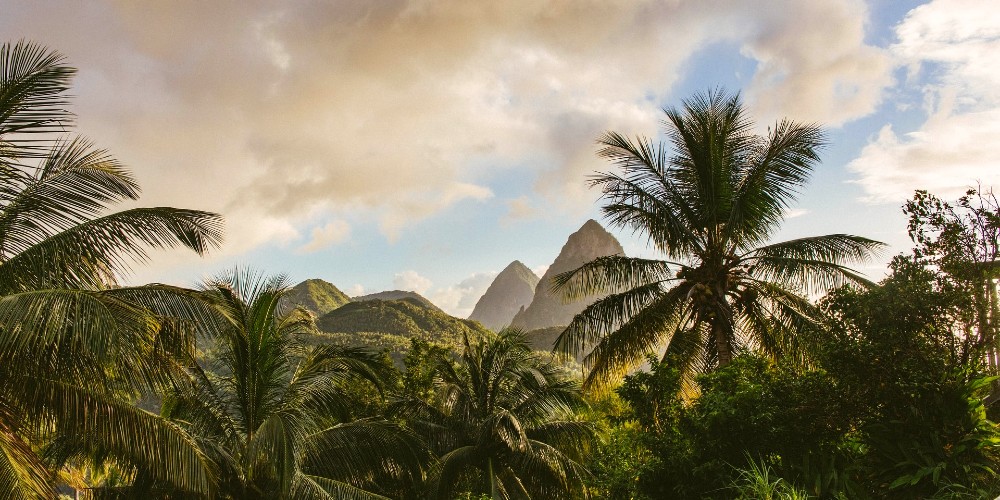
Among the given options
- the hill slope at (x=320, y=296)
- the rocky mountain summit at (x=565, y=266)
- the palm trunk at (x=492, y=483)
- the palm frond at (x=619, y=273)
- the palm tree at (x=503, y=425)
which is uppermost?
the rocky mountain summit at (x=565, y=266)

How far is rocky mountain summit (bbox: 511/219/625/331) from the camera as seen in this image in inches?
6624

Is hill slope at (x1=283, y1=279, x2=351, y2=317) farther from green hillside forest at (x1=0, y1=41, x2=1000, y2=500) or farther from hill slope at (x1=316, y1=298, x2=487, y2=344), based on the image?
green hillside forest at (x1=0, y1=41, x2=1000, y2=500)

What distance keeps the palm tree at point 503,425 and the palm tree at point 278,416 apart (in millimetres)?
1445

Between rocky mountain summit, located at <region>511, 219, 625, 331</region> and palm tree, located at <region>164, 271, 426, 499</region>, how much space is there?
151m

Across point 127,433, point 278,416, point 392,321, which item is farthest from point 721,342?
point 392,321

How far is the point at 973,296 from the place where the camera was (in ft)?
21.5

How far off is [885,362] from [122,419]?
8.39 meters

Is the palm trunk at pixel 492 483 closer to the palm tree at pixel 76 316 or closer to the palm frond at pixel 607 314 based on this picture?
the palm frond at pixel 607 314

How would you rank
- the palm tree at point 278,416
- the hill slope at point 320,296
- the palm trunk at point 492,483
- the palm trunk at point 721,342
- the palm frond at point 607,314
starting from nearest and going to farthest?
the palm tree at point 278,416 < the palm trunk at point 721,342 < the palm trunk at point 492,483 < the palm frond at point 607,314 < the hill slope at point 320,296

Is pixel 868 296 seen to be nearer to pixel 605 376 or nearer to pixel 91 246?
pixel 605 376

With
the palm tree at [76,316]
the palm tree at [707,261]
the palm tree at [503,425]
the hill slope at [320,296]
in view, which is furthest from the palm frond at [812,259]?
the hill slope at [320,296]

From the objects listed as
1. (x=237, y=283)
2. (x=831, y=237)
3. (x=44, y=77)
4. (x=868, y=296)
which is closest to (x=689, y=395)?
(x=831, y=237)

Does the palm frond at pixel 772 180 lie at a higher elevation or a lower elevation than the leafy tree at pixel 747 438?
higher

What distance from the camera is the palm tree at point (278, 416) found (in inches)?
303
